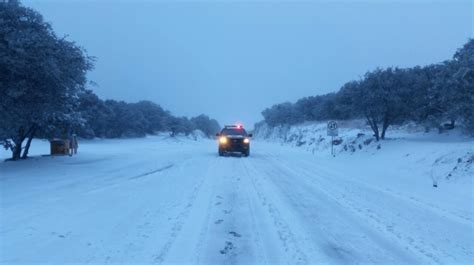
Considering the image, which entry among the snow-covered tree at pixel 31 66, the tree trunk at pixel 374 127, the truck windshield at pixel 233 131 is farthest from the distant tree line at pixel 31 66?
the tree trunk at pixel 374 127

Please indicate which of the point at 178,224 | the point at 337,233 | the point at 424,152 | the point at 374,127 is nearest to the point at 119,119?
the point at 374,127

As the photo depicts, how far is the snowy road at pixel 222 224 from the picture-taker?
6.92 m

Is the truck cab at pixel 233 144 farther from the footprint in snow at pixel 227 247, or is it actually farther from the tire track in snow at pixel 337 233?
the footprint in snow at pixel 227 247

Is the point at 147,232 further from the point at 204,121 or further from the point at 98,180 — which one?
the point at 204,121

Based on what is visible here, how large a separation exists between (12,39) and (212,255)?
447 inches

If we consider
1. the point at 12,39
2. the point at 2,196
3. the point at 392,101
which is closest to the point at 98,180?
the point at 2,196

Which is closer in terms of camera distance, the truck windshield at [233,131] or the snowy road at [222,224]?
the snowy road at [222,224]

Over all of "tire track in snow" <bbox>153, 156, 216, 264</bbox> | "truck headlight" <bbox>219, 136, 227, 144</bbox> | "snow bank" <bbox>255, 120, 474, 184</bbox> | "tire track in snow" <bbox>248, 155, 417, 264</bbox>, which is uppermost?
"truck headlight" <bbox>219, 136, 227, 144</bbox>

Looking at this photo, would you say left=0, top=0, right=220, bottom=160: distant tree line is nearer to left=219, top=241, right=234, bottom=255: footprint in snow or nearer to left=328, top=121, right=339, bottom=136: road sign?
left=219, top=241, right=234, bottom=255: footprint in snow

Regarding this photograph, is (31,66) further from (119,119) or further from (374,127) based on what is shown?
(119,119)

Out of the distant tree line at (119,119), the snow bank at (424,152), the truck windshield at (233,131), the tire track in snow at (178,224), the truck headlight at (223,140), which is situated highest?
the distant tree line at (119,119)

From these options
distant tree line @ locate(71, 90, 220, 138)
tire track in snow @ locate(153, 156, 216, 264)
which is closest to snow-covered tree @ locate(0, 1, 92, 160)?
tire track in snow @ locate(153, 156, 216, 264)

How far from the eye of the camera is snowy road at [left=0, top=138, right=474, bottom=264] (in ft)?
22.7

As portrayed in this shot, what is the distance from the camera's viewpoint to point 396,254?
23.5 feet
